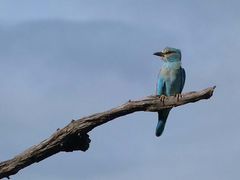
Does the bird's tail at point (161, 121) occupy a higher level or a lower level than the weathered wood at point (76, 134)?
higher

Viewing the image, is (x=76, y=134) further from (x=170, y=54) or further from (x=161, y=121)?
(x=170, y=54)

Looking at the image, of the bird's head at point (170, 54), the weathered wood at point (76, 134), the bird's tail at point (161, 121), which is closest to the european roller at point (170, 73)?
the bird's head at point (170, 54)

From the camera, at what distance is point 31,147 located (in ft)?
32.1

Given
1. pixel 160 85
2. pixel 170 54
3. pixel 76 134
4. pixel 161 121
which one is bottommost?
pixel 76 134

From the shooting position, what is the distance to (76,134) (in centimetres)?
965

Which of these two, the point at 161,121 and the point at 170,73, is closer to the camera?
the point at 161,121

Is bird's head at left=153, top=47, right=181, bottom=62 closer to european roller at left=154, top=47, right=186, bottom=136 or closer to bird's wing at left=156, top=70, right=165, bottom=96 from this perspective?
european roller at left=154, top=47, right=186, bottom=136

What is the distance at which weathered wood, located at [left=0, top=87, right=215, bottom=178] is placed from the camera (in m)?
9.48

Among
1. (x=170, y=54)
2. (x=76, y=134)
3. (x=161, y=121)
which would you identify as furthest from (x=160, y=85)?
(x=76, y=134)

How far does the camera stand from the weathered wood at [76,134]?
9484mm

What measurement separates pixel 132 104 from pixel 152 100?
0.31 metres

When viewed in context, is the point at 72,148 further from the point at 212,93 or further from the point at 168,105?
the point at 212,93

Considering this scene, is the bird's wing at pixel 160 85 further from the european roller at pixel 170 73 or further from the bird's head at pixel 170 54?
the bird's head at pixel 170 54

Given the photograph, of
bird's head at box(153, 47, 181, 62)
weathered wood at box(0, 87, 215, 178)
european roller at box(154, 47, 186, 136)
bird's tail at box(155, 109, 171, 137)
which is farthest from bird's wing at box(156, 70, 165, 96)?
weathered wood at box(0, 87, 215, 178)
